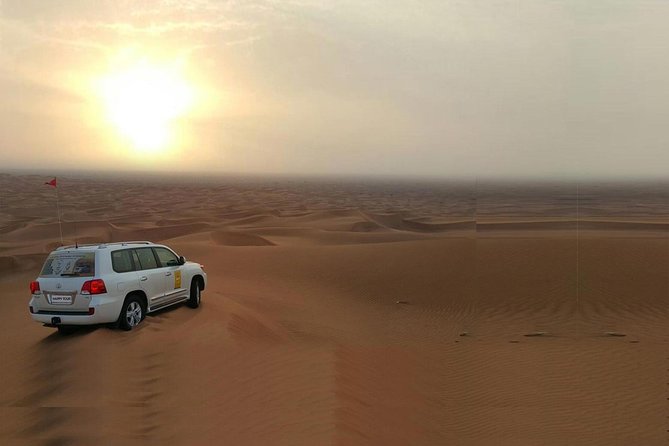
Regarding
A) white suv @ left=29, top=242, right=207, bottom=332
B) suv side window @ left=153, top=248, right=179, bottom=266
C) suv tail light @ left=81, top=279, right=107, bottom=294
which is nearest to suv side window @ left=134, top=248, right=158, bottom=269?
white suv @ left=29, top=242, right=207, bottom=332

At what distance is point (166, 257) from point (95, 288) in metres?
2.68

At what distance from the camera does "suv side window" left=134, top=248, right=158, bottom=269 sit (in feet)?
37.9

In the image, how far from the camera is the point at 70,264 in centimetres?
1045

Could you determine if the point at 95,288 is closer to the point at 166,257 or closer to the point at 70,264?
the point at 70,264

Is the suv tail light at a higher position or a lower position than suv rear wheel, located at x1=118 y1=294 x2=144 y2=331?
higher

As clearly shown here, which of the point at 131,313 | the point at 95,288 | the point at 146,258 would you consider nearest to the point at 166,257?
the point at 146,258

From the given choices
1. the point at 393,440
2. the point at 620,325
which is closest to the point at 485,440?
the point at 393,440

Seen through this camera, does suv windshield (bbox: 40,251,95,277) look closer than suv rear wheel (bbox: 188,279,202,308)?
Yes

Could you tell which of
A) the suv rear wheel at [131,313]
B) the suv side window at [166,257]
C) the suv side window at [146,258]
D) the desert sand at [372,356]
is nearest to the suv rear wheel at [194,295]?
the desert sand at [372,356]

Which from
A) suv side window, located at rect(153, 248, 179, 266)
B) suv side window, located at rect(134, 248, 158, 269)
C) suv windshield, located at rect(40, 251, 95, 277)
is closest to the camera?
suv windshield, located at rect(40, 251, 95, 277)

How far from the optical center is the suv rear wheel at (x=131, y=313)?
412 inches

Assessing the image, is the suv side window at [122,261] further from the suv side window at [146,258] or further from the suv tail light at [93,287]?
the suv tail light at [93,287]

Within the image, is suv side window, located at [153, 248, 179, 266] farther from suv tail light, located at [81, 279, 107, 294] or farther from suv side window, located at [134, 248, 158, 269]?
suv tail light, located at [81, 279, 107, 294]

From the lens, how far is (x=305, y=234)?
34562 mm
